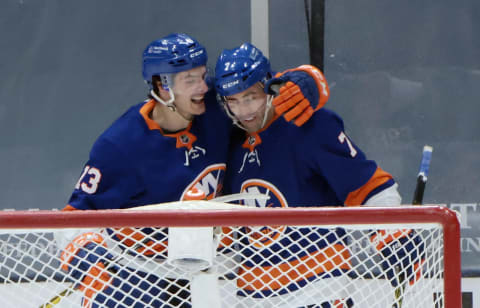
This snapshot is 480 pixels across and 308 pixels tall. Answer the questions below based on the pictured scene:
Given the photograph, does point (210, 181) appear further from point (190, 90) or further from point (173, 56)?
point (173, 56)

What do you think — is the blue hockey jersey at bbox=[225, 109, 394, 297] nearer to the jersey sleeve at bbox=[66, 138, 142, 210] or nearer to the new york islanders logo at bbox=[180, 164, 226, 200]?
the new york islanders logo at bbox=[180, 164, 226, 200]

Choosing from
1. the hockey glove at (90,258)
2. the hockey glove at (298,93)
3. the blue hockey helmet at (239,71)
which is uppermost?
the blue hockey helmet at (239,71)

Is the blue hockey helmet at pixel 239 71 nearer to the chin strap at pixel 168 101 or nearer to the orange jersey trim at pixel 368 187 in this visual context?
the chin strap at pixel 168 101

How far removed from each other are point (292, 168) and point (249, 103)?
207 mm

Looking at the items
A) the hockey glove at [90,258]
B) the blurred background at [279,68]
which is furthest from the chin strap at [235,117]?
the blurred background at [279,68]

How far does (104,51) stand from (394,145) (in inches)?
45.6

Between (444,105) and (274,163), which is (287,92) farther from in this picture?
(444,105)

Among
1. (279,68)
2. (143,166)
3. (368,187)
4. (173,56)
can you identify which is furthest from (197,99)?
Result: (279,68)

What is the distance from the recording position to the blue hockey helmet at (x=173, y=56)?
1.93 m

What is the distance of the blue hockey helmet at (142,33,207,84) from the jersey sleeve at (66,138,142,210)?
25 cm

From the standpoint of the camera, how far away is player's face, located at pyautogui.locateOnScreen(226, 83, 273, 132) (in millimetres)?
A: 1880

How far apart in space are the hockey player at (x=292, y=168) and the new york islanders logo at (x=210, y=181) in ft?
0.22

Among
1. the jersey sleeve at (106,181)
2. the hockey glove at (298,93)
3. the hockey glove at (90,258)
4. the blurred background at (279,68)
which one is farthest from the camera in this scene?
the blurred background at (279,68)

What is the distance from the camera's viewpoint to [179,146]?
1940 mm
